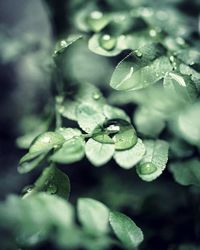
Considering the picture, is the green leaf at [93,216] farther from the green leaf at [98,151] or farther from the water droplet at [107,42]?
the water droplet at [107,42]

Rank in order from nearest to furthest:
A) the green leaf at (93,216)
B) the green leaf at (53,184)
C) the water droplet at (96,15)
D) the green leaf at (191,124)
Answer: the green leaf at (93,216), the green leaf at (53,184), the green leaf at (191,124), the water droplet at (96,15)

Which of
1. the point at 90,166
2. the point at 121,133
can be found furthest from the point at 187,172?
the point at 90,166

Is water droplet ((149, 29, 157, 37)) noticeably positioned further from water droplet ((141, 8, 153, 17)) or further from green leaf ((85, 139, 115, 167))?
green leaf ((85, 139, 115, 167))

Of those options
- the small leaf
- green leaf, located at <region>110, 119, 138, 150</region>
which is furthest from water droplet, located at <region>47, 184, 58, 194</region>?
the small leaf

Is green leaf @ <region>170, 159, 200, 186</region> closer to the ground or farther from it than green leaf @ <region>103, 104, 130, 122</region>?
closer to the ground

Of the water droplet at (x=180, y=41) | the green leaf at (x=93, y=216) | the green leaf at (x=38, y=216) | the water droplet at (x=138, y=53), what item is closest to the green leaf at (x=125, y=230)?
the green leaf at (x=93, y=216)

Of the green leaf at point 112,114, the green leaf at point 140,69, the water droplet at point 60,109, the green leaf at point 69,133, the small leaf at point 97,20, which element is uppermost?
the small leaf at point 97,20
